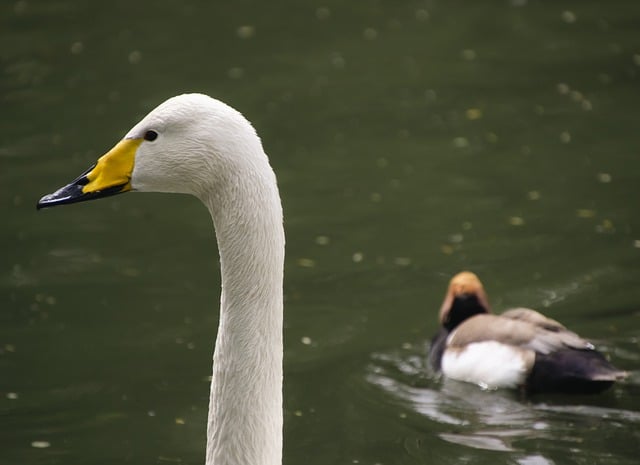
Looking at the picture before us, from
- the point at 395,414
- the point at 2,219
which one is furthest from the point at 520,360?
the point at 2,219

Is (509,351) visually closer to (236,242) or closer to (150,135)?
(236,242)

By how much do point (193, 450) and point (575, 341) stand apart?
2421 mm

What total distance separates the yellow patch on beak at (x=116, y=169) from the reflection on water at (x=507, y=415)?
315 centimetres

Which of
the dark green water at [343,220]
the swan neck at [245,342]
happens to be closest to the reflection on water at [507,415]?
the dark green water at [343,220]

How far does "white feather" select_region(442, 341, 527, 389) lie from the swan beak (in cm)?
381

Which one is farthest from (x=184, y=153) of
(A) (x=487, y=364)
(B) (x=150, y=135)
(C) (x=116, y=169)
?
(A) (x=487, y=364)

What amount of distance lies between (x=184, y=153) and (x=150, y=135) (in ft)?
0.56

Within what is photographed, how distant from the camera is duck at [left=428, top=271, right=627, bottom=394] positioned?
7.54 meters

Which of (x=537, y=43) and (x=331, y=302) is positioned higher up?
(x=537, y=43)

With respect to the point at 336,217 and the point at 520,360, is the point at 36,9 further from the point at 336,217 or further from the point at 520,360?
the point at 520,360

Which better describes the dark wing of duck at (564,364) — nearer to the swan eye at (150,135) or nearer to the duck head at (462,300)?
the duck head at (462,300)

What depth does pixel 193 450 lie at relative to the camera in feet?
22.7

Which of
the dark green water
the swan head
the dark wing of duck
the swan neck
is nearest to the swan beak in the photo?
the swan head

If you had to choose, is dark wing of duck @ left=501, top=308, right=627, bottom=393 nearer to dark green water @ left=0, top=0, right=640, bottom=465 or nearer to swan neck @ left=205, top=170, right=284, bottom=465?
dark green water @ left=0, top=0, right=640, bottom=465
